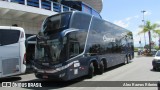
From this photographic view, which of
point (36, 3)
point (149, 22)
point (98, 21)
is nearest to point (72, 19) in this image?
point (98, 21)

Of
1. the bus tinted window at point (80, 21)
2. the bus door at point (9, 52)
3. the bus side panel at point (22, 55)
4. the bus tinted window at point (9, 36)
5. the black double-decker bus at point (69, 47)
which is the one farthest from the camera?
the bus side panel at point (22, 55)

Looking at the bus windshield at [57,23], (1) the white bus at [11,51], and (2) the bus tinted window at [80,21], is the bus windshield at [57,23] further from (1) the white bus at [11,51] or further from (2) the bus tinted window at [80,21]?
(1) the white bus at [11,51]

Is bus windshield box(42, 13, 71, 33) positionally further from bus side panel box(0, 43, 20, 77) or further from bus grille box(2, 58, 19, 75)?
bus grille box(2, 58, 19, 75)

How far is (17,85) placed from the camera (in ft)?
42.6

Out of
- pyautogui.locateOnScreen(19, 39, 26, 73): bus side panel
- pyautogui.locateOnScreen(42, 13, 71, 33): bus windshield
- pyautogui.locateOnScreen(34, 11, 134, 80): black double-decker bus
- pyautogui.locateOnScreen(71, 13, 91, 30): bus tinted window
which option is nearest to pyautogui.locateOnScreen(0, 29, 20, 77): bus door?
pyautogui.locateOnScreen(19, 39, 26, 73): bus side panel

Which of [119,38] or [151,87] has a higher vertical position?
[119,38]

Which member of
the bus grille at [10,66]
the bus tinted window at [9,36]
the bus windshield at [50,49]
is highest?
the bus tinted window at [9,36]

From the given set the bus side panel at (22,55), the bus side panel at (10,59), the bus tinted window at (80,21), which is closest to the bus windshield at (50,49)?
the bus tinted window at (80,21)

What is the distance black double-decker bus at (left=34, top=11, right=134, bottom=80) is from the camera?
1209 cm

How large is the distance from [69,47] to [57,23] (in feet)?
5.38

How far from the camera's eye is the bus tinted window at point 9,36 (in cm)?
1386

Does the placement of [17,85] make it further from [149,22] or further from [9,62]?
[149,22]

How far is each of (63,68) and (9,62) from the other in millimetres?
3804

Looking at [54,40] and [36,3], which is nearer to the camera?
[54,40]
